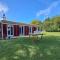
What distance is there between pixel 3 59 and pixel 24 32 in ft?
79.5

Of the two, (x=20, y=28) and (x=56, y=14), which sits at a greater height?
(x=56, y=14)

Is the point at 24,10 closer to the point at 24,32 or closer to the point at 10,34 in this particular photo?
the point at 24,32

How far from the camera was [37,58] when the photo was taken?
9242mm

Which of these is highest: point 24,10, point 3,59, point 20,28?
point 24,10

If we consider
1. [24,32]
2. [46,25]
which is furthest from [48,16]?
[24,32]

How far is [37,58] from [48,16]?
54.9 metres

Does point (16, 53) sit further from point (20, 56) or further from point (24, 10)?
point (24, 10)

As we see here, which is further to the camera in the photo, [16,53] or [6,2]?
[6,2]

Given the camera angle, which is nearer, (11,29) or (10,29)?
(10,29)

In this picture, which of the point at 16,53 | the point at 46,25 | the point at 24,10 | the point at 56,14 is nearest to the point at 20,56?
the point at 16,53

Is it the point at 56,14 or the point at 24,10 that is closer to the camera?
the point at 24,10

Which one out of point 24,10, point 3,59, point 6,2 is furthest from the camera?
point 24,10

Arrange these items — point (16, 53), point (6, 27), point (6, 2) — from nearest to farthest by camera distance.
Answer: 1. point (16, 53)
2. point (6, 27)
3. point (6, 2)

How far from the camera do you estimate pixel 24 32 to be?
33312 millimetres
